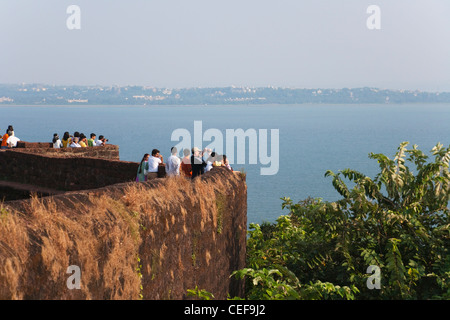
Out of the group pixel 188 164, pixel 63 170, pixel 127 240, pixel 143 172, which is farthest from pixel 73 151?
pixel 127 240

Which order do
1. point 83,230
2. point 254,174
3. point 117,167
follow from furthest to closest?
point 254,174
point 117,167
point 83,230

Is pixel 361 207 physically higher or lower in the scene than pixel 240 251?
higher

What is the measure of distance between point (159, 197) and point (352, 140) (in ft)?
561

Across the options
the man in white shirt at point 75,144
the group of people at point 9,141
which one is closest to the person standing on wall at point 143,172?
the man in white shirt at point 75,144

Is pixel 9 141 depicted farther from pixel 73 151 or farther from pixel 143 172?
pixel 143 172

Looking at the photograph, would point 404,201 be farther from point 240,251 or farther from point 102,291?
point 102,291

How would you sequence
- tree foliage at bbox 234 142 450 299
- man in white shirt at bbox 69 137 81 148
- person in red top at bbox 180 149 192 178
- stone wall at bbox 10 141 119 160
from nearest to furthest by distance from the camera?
tree foliage at bbox 234 142 450 299, person in red top at bbox 180 149 192 178, stone wall at bbox 10 141 119 160, man in white shirt at bbox 69 137 81 148

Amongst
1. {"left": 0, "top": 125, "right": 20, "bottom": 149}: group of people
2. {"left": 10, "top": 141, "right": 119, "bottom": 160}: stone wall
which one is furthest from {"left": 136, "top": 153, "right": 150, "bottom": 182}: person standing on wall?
{"left": 0, "top": 125, "right": 20, "bottom": 149}: group of people

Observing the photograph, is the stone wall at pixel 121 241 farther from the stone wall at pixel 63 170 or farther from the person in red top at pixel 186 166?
the stone wall at pixel 63 170

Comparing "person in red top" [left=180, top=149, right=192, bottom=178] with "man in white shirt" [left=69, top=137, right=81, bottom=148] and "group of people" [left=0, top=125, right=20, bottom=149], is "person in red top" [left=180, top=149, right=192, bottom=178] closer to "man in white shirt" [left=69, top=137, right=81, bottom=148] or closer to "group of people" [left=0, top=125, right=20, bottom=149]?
"man in white shirt" [left=69, top=137, right=81, bottom=148]

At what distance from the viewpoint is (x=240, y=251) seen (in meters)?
10.0

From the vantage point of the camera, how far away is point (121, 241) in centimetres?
516

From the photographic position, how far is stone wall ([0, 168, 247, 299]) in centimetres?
409
